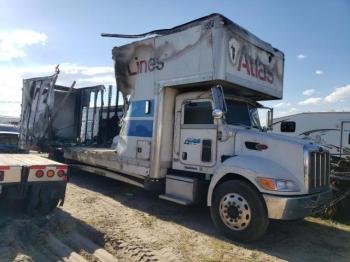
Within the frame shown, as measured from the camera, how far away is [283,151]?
5602mm

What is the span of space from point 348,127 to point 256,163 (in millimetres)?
12907

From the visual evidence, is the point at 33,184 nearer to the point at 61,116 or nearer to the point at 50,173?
the point at 50,173

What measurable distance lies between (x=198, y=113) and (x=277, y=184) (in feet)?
7.46

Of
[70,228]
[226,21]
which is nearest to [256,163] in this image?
[226,21]

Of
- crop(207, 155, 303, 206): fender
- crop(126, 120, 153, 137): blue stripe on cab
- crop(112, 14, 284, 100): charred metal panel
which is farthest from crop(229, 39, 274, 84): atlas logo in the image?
crop(126, 120, 153, 137): blue stripe on cab

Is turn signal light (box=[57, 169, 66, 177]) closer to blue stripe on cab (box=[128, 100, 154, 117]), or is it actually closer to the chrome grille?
blue stripe on cab (box=[128, 100, 154, 117])

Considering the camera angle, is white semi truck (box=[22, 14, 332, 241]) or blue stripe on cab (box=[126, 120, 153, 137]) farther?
blue stripe on cab (box=[126, 120, 153, 137])

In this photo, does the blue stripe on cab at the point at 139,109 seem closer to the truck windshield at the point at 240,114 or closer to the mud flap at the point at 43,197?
the truck windshield at the point at 240,114

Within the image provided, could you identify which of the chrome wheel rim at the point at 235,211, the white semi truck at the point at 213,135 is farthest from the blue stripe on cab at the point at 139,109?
the chrome wheel rim at the point at 235,211

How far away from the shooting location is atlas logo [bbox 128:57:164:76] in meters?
7.42

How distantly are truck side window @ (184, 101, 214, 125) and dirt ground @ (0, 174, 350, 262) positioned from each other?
6.44 feet

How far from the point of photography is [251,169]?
5555 millimetres

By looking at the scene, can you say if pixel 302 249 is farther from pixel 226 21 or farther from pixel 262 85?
pixel 226 21

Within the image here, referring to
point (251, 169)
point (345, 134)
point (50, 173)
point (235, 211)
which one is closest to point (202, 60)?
point (251, 169)
